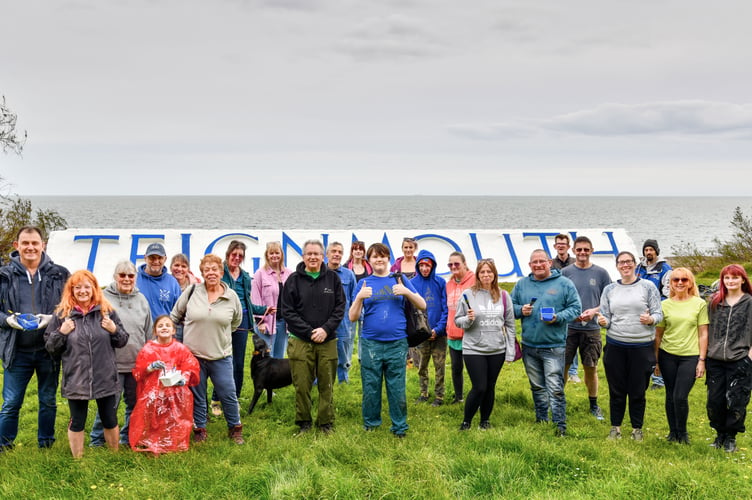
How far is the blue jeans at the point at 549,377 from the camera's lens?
5727 millimetres

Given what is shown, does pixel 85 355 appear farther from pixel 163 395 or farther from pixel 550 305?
pixel 550 305

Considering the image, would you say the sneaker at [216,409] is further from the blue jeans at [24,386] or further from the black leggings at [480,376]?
the black leggings at [480,376]

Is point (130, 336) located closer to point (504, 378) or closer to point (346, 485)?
point (346, 485)

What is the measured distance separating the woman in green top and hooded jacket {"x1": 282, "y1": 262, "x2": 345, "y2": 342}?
10.7 ft

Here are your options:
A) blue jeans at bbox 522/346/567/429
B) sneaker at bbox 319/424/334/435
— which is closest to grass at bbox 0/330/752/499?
sneaker at bbox 319/424/334/435

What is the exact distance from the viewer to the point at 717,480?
15.0 ft

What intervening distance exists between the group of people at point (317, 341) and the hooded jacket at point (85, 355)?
0.04 ft

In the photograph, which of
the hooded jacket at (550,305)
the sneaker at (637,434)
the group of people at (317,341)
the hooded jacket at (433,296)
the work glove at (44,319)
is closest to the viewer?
the work glove at (44,319)

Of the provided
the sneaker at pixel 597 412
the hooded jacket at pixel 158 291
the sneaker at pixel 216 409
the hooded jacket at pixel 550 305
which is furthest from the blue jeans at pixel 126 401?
the sneaker at pixel 597 412

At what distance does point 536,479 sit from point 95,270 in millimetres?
11701

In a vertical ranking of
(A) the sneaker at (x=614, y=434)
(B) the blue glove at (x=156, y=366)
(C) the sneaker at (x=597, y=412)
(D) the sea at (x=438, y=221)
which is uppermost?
(D) the sea at (x=438, y=221)

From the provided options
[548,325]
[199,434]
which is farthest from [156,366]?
[548,325]

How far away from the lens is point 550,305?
576 cm

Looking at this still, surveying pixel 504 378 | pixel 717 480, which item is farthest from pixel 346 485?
pixel 504 378
